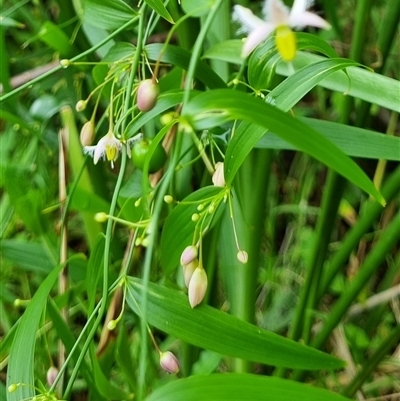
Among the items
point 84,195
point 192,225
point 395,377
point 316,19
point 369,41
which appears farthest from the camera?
point 369,41

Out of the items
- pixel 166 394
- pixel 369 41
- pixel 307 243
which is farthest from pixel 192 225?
pixel 369 41

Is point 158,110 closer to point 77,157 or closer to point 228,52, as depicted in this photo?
point 228,52

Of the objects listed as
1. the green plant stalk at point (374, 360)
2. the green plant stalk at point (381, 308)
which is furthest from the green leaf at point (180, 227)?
the green plant stalk at point (381, 308)

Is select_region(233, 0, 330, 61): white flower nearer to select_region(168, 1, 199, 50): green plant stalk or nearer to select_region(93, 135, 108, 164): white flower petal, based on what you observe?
select_region(93, 135, 108, 164): white flower petal

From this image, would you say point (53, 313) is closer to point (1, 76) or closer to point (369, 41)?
point (1, 76)

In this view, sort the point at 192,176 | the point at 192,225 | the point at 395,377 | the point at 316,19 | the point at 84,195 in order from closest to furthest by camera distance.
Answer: the point at 316,19
the point at 192,225
the point at 84,195
the point at 192,176
the point at 395,377

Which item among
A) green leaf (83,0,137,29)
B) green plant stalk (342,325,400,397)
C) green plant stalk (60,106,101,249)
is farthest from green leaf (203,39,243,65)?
green plant stalk (342,325,400,397)
